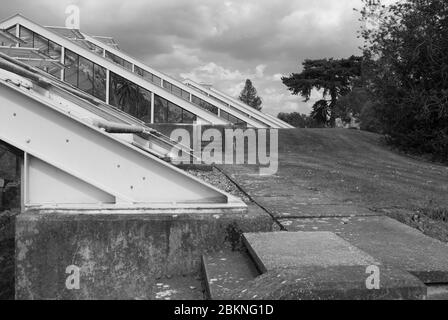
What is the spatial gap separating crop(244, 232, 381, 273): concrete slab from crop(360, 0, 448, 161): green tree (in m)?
16.8

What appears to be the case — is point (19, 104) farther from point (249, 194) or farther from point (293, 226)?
point (249, 194)

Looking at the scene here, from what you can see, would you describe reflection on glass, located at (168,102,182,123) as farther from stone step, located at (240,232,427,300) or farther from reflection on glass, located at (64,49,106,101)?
stone step, located at (240,232,427,300)

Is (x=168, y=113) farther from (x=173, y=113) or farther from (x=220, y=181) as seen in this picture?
(x=220, y=181)

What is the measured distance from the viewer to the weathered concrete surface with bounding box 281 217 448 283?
2736mm

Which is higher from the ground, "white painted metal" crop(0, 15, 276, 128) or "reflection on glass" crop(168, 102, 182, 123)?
"white painted metal" crop(0, 15, 276, 128)

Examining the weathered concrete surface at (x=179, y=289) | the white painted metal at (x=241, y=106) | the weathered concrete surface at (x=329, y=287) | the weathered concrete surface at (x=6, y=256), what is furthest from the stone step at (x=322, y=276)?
the white painted metal at (x=241, y=106)

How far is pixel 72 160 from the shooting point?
3.34m

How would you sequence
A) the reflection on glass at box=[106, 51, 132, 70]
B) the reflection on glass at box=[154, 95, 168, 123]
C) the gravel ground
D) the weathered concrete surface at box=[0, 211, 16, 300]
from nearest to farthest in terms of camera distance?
the weathered concrete surface at box=[0, 211, 16, 300]
the gravel ground
the reflection on glass at box=[154, 95, 168, 123]
the reflection on glass at box=[106, 51, 132, 70]

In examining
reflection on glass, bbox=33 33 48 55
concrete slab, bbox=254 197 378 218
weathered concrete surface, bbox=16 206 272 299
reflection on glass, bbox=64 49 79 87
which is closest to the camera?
weathered concrete surface, bbox=16 206 272 299

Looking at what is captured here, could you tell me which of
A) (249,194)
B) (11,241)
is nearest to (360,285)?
(249,194)

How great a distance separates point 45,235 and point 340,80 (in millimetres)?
55659

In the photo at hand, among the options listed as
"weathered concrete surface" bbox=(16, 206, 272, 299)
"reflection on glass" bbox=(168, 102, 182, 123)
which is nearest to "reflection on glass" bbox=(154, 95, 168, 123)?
"reflection on glass" bbox=(168, 102, 182, 123)

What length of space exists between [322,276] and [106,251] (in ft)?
4.75
